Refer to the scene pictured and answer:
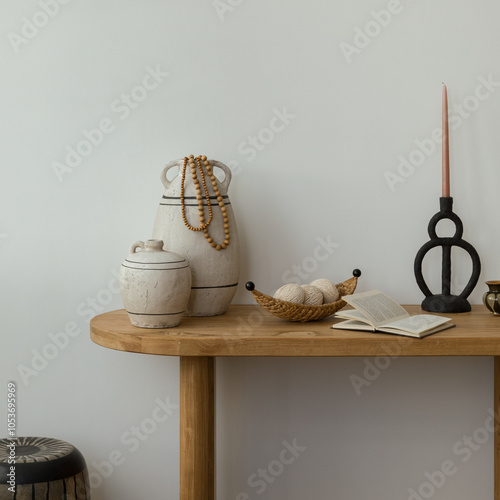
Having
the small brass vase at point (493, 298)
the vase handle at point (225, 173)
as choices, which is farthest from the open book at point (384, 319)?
the vase handle at point (225, 173)

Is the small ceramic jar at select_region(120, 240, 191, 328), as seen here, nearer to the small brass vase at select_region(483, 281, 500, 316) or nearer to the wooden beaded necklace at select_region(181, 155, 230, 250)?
the wooden beaded necklace at select_region(181, 155, 230, 250)

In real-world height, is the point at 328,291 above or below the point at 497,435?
above

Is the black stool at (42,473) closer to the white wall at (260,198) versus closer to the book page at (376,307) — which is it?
the white wall at (260,198)

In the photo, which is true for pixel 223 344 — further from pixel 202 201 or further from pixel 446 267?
pixel 446 267

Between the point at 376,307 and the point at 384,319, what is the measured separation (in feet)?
0.13

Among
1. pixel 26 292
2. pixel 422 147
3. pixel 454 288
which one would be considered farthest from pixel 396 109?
pixel 26 292

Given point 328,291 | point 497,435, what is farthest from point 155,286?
point 497,435

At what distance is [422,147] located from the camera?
5.10ft

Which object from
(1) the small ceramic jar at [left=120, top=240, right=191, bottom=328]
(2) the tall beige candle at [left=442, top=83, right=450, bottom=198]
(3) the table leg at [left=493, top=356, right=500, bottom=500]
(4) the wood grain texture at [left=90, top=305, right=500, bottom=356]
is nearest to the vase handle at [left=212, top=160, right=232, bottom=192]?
(1) the small ceramic jar at [left=120, top=240, right=191, bottom=328]

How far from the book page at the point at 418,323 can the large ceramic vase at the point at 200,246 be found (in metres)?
0.36

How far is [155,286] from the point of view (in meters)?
1.28

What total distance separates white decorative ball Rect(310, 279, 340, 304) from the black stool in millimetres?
620

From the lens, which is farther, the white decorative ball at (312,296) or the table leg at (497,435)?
the table leg at (497,435)

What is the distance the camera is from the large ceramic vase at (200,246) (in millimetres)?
1394
